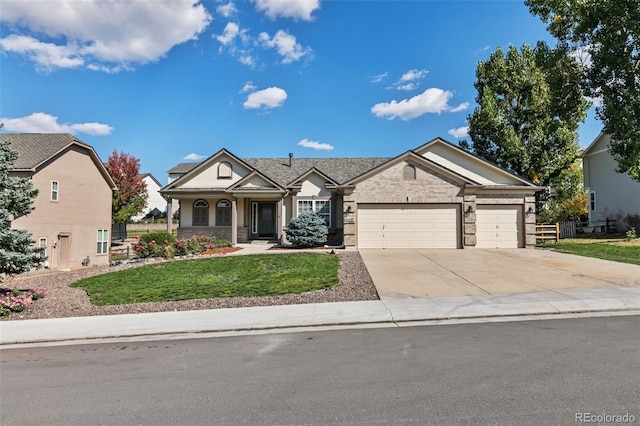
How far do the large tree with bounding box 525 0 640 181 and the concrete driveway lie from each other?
9.51 metres

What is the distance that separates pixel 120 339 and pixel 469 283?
856 centimetres

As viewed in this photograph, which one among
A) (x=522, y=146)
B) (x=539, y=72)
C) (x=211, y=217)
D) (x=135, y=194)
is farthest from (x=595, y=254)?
(x=135, y=194)

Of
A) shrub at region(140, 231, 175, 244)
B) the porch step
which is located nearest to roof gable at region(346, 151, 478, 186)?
the porch step

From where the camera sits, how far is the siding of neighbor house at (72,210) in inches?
855

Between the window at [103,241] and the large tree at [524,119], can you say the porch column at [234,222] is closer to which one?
the window at [103,241]

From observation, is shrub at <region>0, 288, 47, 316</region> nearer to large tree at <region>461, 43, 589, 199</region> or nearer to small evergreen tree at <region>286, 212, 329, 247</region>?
small evergreen tree at <region>286, 212, 329, 247</region>

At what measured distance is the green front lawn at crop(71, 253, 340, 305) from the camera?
34.2ft

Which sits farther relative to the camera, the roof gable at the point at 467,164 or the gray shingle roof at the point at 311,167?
the gray shingle roof at the point at 311,167

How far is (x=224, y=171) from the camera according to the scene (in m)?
25.3

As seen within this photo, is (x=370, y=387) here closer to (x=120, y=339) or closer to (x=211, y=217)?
(x=120, y=339)

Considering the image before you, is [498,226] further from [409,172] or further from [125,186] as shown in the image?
[125,186]

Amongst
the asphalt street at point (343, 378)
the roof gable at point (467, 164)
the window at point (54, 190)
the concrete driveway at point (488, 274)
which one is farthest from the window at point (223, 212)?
the asphalt street at point (343, 378)

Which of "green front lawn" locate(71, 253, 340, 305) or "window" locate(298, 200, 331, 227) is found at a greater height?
"window" locate(298, 200, 331, 227)

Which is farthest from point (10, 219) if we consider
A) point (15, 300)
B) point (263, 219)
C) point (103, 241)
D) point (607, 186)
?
point (607, 186)
